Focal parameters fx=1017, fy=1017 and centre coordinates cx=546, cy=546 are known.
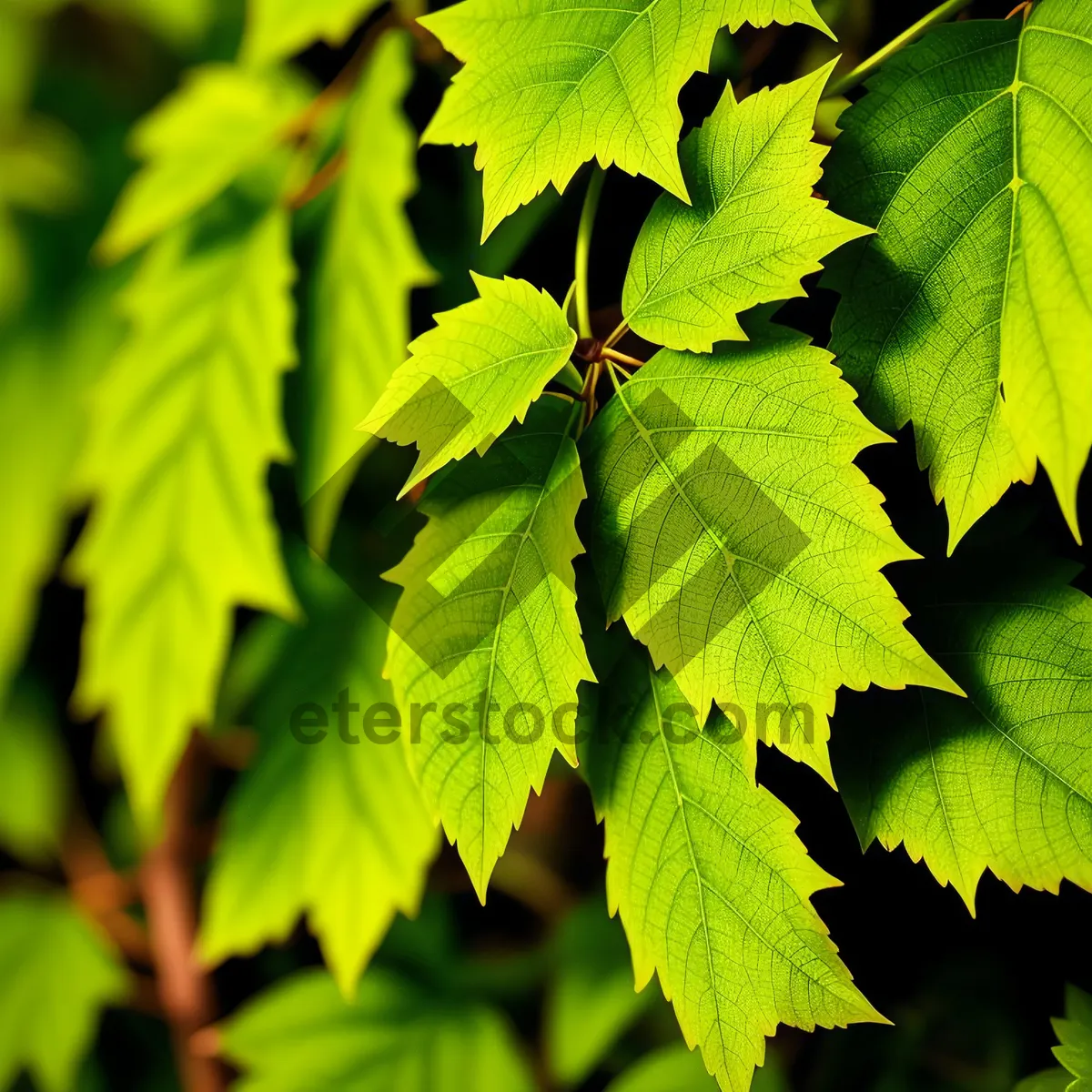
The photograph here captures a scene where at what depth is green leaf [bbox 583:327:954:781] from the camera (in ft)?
1.05

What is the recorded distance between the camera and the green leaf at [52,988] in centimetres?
82

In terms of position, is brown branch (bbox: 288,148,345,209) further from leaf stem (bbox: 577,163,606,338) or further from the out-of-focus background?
leaf stem (bbox: 577,163,606,338)

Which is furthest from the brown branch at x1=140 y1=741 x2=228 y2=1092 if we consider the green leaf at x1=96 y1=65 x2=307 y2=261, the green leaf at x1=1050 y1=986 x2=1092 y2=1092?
the green leaf at x1=1050 y1=986 x2=1092 y2=1092

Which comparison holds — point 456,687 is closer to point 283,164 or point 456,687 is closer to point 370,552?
point 370,552

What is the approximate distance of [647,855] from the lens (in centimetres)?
39

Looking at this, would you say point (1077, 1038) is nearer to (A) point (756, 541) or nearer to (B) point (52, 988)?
(A) point (756, 541)

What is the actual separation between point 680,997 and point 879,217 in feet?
0.95

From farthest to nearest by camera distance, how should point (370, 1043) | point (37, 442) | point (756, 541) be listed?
point (37, 442), point (370, 1043), point (756, 541)

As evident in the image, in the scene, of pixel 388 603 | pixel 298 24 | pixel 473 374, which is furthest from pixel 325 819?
pixel 298 24

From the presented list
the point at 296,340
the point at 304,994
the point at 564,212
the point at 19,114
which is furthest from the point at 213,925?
the point at 19,114

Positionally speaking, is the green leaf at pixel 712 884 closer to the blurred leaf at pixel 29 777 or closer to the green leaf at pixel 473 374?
the green leaf at pixel 473 374

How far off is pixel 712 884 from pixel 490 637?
0.40 ft

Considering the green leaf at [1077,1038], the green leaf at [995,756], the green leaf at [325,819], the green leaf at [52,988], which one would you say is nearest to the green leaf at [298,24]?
the green leaf at [325,819]

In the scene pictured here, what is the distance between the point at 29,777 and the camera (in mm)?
903
